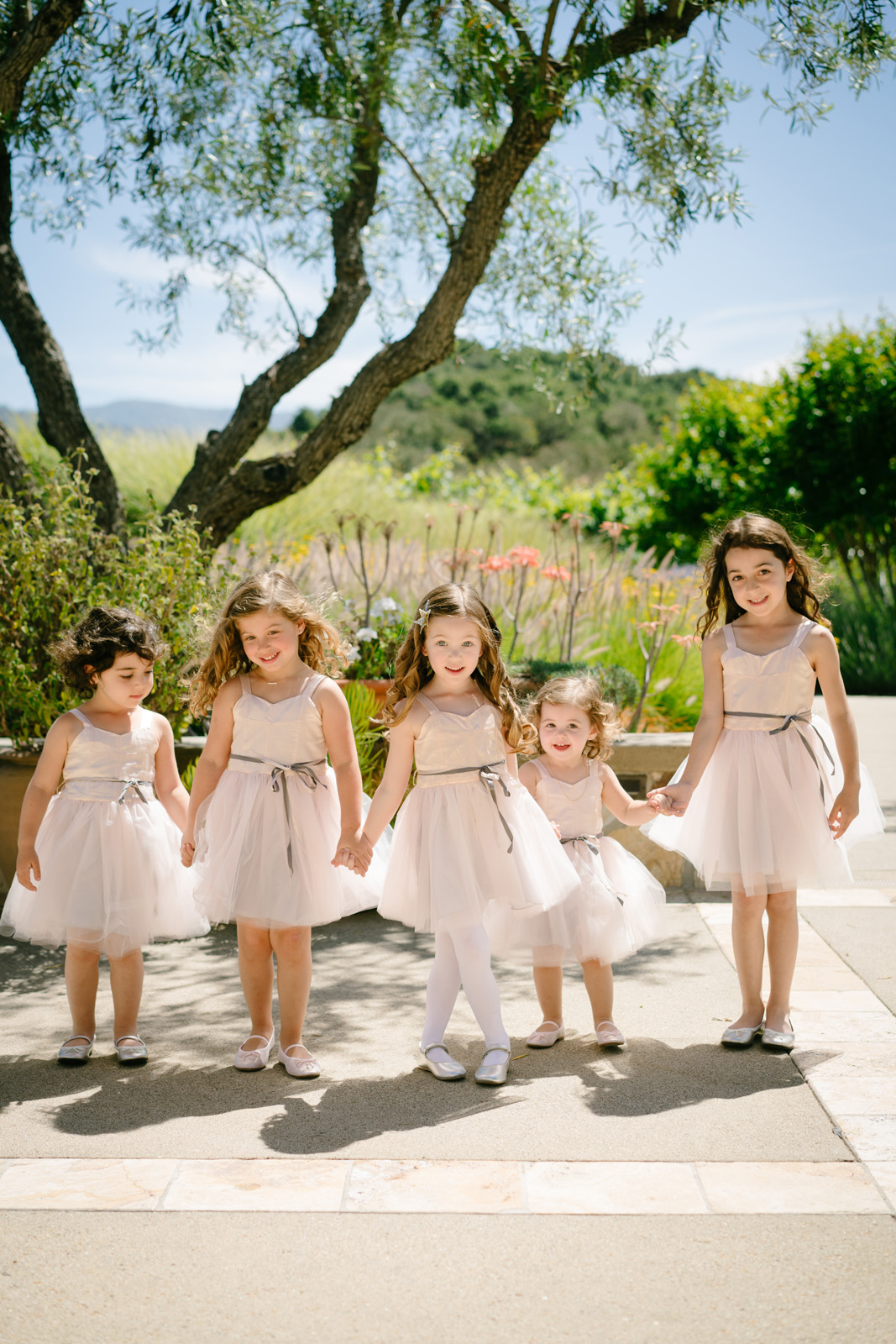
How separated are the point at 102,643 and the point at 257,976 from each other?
1.13 meters

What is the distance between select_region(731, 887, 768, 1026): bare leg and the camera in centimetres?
351

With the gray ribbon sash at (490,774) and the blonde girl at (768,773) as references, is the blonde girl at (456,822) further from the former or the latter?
the blonde girl at (768,773)

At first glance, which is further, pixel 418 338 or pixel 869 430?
pixel 869 430

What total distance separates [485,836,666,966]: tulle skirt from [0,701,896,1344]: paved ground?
12.4 inches

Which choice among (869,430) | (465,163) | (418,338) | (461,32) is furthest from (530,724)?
(869,430)

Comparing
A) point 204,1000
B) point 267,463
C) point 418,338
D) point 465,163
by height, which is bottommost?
point 204,1000

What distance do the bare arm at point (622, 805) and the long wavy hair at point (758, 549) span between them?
58 cm

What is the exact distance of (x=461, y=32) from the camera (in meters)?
5.88

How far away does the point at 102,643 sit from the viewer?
358 centimetres

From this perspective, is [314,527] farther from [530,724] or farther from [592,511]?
[530,724]

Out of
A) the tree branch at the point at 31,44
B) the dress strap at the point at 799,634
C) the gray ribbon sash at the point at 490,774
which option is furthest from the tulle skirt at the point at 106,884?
the tree branch at the point at 31,44

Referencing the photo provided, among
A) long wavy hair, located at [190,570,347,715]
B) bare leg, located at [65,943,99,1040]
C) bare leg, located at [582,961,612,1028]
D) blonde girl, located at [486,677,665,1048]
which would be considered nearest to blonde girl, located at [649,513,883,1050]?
blonde girl, located at [486,677,665,1048]

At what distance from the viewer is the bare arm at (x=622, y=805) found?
11.6ft

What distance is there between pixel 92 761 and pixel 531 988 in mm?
1749
